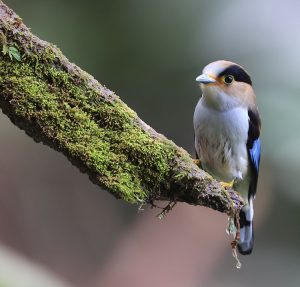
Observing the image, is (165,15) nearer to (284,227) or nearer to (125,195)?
(284,227)

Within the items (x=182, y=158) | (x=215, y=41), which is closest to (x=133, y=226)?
→ (x=215, y=41)

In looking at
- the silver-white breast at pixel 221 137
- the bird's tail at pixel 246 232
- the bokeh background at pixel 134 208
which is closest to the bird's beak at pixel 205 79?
the silver-white breast at pixel 221 137

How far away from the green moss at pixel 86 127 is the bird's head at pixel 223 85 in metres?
0.98

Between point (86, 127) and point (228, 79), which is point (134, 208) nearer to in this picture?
point (228, 79)

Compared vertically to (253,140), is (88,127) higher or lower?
lower

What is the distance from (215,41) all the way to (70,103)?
16.1 ft

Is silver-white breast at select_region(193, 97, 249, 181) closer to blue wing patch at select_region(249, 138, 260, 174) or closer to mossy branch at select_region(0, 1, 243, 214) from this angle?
blue wing patch at select_region(249, 138, 260, 174)

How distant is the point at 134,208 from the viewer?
28.3 ft

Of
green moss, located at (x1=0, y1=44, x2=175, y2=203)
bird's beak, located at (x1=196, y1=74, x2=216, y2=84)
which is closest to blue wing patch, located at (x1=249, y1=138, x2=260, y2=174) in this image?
bird's beak, located at (x1=196, y1=74, x2=216, y2=84)

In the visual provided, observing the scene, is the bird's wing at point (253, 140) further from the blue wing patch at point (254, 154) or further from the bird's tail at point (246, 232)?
the bird's tail at point (246, 232)

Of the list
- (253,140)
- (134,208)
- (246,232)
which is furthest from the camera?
(134,208)

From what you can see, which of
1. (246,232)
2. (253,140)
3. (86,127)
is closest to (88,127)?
(86,127)

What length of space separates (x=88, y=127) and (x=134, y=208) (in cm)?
612

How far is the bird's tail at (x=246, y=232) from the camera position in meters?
3.86
